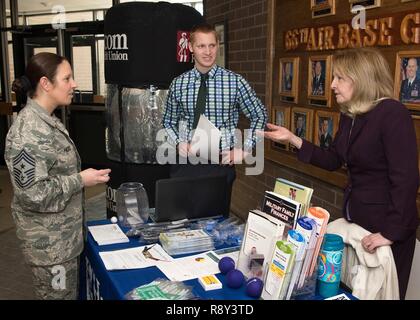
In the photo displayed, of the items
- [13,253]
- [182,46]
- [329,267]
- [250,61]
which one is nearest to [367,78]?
[329,267]

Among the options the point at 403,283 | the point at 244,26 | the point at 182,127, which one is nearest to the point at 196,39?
the point at 182,127

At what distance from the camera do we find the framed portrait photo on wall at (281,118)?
3.38 m

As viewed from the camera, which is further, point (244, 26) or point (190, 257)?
point (244, 26)

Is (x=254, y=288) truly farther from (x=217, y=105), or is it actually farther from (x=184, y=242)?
(x=217, y=105)

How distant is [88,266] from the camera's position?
6.45 ft

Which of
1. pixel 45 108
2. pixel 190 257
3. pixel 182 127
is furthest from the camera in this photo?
pixel 182 127

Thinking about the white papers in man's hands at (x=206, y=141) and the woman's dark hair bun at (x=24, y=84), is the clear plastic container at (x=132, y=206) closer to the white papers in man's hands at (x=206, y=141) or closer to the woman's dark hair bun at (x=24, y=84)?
the white papers in man's hands at (x=206, y=141)

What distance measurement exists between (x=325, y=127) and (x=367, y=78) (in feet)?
4.15

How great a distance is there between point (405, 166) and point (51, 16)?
20.6 ft

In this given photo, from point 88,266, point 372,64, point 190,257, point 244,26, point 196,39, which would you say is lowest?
point 88,266

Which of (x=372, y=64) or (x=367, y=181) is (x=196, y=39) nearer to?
(x=372, y=64)

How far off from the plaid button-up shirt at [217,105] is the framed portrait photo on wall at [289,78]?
0.73m

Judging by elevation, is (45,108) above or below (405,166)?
above
